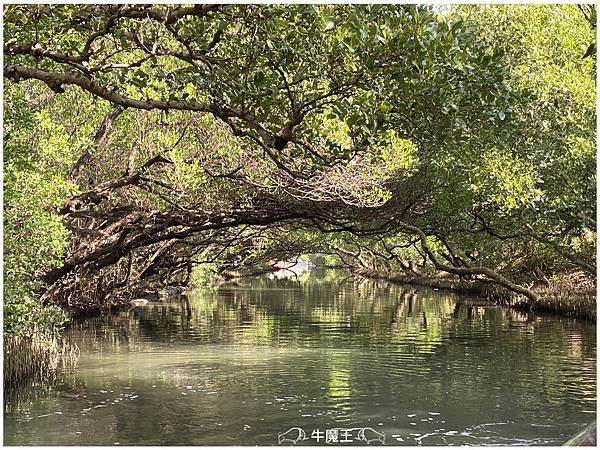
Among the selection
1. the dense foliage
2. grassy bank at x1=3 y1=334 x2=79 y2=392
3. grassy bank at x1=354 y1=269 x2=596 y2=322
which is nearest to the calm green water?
grassy bank at x1=3 y1=334 x2=79 y2=392

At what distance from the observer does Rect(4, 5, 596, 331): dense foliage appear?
815cm

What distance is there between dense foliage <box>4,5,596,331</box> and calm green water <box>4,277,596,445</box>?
197 cm

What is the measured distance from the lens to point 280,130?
30.4 feet

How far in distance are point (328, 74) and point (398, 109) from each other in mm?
843

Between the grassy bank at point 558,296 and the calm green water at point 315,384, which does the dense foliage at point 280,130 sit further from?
the calm green water at point 315,384

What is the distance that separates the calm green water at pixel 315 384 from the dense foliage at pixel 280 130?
1.97m

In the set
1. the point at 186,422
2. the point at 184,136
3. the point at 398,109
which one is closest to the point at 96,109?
the point at 184,136

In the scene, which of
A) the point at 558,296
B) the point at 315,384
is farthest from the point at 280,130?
the point at 558,296

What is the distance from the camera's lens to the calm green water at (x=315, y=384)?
9938 mm

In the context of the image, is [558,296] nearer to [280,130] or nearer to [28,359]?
[28,359]

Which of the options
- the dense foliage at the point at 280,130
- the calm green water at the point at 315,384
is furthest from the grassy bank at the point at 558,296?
the calm green water at the point at 315,384

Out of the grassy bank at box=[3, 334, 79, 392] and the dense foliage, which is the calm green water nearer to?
the grassy bank at box=[3, 334, 79, 392]


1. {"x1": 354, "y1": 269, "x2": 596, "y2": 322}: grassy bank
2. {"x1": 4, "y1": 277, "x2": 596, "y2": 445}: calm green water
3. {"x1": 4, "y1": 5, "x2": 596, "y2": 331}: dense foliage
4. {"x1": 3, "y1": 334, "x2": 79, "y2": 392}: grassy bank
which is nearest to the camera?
{"x1": 4, "y1": 5, "x2": 596, "y2": 331}: dense foliage

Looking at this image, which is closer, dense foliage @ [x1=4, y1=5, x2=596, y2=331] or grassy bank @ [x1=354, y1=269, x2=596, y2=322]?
dense foliage @ [x1=4, y1=5, x2=596, y2=331]
